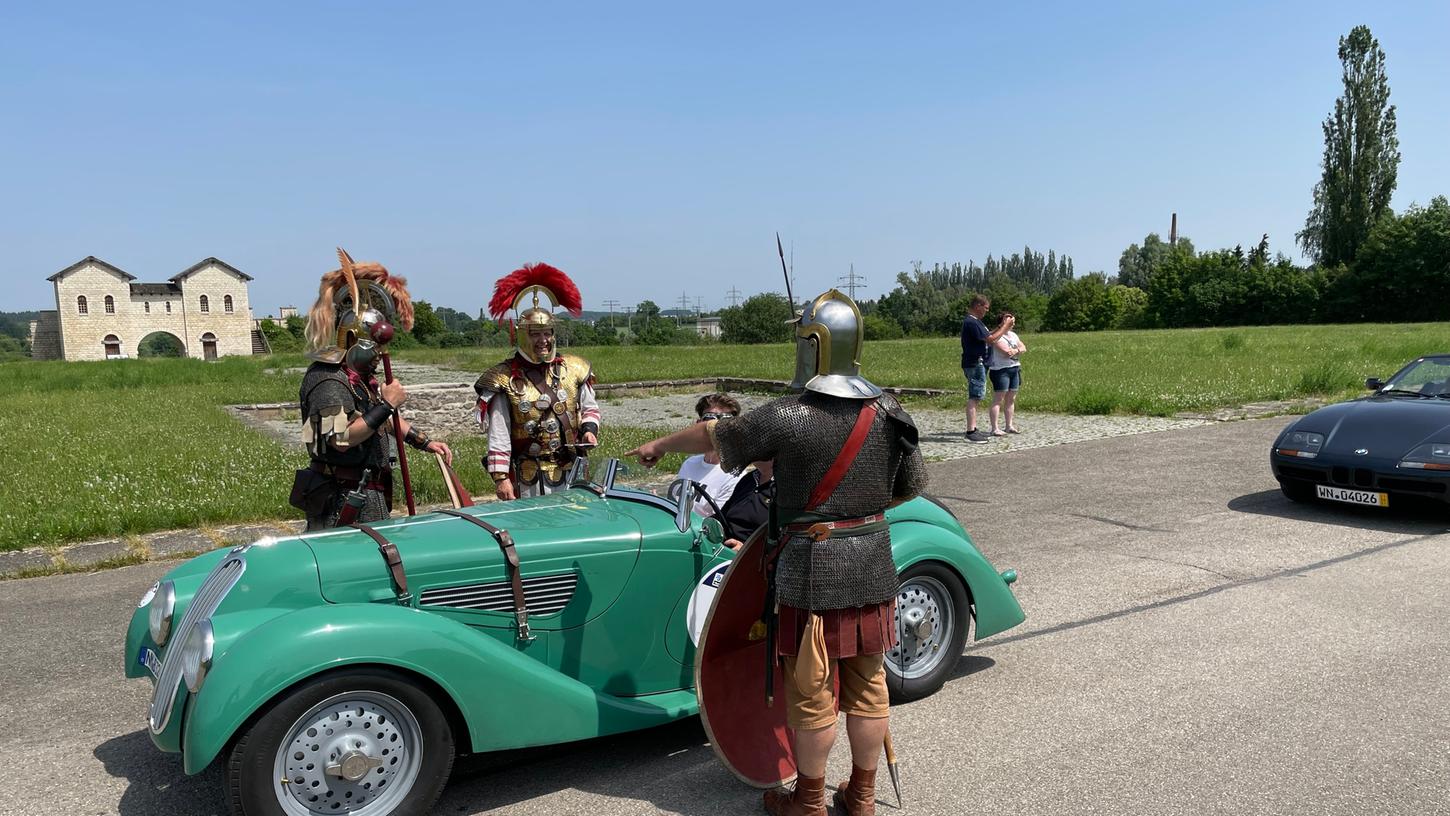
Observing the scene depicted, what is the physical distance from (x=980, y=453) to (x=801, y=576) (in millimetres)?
10146

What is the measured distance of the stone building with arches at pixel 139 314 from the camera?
9594cm

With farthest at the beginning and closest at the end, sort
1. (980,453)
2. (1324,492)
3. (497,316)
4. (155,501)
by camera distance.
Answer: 1. (980,453)
2. (155,501)
3. (1324,492)
4. (497,316)

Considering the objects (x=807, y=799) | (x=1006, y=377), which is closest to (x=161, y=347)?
(x=1006, y=377)

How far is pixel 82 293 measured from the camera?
3780 inches

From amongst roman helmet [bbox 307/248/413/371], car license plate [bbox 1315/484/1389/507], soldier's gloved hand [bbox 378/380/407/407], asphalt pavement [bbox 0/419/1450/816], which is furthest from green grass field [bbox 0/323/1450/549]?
car license plate [bbox 1315/484/1389/507]

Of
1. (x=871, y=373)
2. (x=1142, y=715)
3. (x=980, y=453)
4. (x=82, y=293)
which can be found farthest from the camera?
(x=82, y=293)

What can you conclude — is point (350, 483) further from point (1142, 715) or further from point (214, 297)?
point (214, 297)

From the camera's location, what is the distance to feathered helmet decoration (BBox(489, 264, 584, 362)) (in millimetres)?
5762

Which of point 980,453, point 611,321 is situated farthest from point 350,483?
point 611,321

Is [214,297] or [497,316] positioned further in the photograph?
[214,297]

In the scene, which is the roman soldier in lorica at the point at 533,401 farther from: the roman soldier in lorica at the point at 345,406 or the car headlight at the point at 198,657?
the car headlight at the point at 198,657

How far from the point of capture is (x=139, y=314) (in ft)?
325

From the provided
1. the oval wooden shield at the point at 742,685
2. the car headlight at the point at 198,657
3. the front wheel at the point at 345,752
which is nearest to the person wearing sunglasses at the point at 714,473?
the oval wooden shield at the point at 742,685

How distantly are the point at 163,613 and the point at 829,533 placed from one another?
2.59 m
